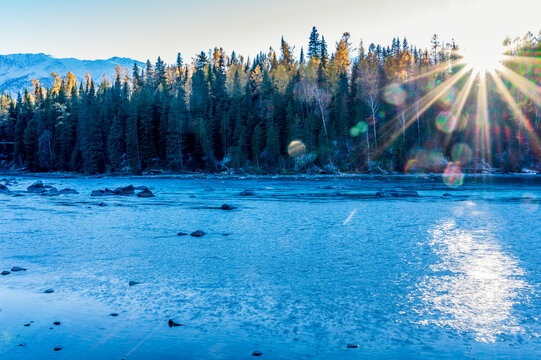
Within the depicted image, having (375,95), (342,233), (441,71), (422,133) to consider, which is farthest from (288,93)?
(342,233)

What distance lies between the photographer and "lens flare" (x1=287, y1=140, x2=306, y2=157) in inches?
2805

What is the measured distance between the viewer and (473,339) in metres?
6.05

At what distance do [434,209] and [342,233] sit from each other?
A: 10.7 meters

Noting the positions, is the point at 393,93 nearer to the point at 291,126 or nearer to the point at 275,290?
the point at 291,126

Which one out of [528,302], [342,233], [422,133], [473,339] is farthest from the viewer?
[422,133]

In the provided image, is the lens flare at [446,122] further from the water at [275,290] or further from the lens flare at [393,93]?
the water at [275,290]

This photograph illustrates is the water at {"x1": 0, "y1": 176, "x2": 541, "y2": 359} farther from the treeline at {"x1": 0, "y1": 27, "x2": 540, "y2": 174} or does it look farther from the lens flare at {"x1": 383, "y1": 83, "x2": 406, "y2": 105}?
the lens flare at {"x1": 383, "y1": 83, "x2": 406, "y2": 105}

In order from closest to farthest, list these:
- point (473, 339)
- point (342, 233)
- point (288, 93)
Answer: point (473, 339) → point (342, 233) → point (288, 93)

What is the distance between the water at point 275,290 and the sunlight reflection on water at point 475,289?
0.12 ft

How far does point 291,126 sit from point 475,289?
64481mm

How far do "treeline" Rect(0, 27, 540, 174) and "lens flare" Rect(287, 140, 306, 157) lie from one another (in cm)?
20

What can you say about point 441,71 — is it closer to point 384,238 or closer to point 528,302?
point 384,238

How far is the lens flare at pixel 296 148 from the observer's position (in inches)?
2805

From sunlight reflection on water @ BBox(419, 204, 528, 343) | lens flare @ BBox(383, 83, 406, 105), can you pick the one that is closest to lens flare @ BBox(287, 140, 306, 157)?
lens flare @ BBox(383, 83, 406, 105)
